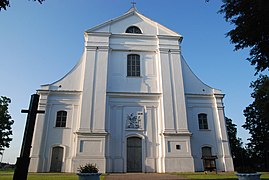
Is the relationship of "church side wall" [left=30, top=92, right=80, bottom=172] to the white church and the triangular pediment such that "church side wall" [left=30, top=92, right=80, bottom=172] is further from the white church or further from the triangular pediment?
the triangular pediment

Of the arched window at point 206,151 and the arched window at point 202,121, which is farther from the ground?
the arched window at point 202,121

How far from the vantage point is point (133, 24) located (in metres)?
22.3

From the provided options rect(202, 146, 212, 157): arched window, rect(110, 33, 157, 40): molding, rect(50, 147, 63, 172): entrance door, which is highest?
rect(110, 33, 157, 40): molding

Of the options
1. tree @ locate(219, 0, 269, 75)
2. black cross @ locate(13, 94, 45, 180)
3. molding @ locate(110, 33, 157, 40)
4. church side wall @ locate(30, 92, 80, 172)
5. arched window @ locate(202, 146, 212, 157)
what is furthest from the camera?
molding @ locate(110, 33, 157, 40)

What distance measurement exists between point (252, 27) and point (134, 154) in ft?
40.7

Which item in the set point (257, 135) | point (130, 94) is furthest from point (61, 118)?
point (257, 135)

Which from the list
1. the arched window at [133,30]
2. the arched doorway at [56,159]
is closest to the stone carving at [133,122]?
the arched doorway at [56,159]

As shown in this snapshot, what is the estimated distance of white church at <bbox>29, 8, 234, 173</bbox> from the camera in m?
17.0

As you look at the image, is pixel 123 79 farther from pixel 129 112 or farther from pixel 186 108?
pixel 186 108

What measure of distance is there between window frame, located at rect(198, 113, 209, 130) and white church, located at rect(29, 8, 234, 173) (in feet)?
0.26

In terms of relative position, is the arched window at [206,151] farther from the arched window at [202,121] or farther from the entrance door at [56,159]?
the entrance door at [56,159]

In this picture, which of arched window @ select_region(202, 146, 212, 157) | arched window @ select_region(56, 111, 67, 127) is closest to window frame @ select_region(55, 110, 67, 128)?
arched window @ select_region(56, 111, 67, 127)

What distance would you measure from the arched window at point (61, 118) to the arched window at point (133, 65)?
621cm

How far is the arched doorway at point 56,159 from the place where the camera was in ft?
54.7
